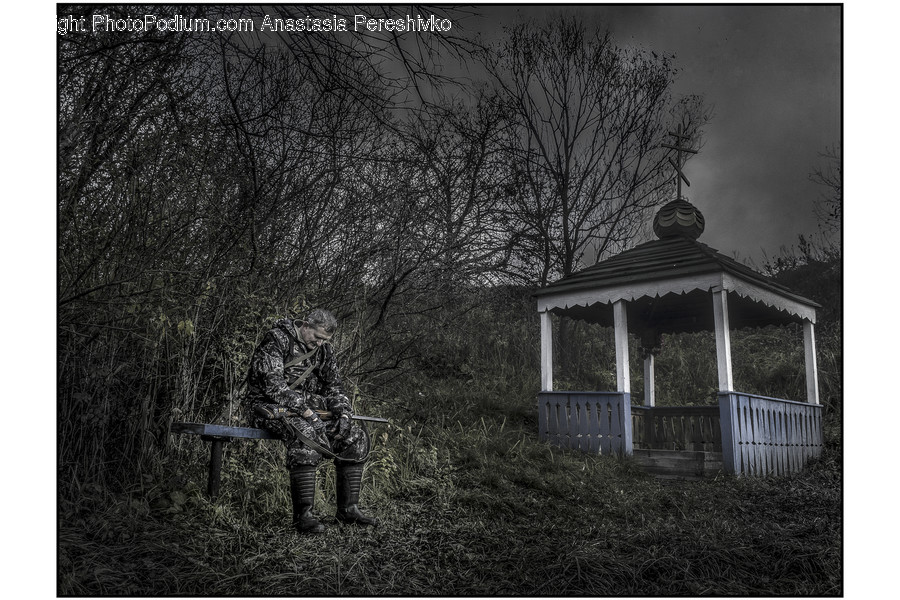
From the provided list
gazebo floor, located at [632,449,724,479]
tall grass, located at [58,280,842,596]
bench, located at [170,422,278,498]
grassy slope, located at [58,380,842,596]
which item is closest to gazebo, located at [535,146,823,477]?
gazebo floor, located at [632,449,724,479]

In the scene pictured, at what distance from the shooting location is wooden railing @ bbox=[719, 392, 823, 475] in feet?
24.2

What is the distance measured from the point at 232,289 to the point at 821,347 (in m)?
→ 8.68

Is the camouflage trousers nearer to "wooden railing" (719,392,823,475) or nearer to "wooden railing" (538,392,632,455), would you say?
"wooden railing" (538,392,632,455)

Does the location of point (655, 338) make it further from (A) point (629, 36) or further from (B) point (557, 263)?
(A) point (629, 36)

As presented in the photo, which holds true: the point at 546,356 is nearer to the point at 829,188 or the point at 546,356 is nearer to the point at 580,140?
the point at 580,140

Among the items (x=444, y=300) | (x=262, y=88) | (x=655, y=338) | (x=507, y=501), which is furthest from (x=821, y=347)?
(x=262, y=88)

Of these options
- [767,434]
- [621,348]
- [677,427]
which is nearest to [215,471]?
[621,348]

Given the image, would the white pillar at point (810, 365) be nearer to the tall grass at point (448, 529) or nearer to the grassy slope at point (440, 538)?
the tall grass at point (448, 529)

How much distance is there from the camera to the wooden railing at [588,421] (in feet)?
26.2

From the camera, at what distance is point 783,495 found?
21.1 ft

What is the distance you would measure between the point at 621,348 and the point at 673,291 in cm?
97

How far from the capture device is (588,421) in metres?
8.22

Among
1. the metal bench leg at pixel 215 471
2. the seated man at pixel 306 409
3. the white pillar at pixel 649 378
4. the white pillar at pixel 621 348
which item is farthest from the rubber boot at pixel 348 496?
the white pillar at pixel 649 378

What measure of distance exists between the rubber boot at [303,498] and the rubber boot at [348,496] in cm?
24
